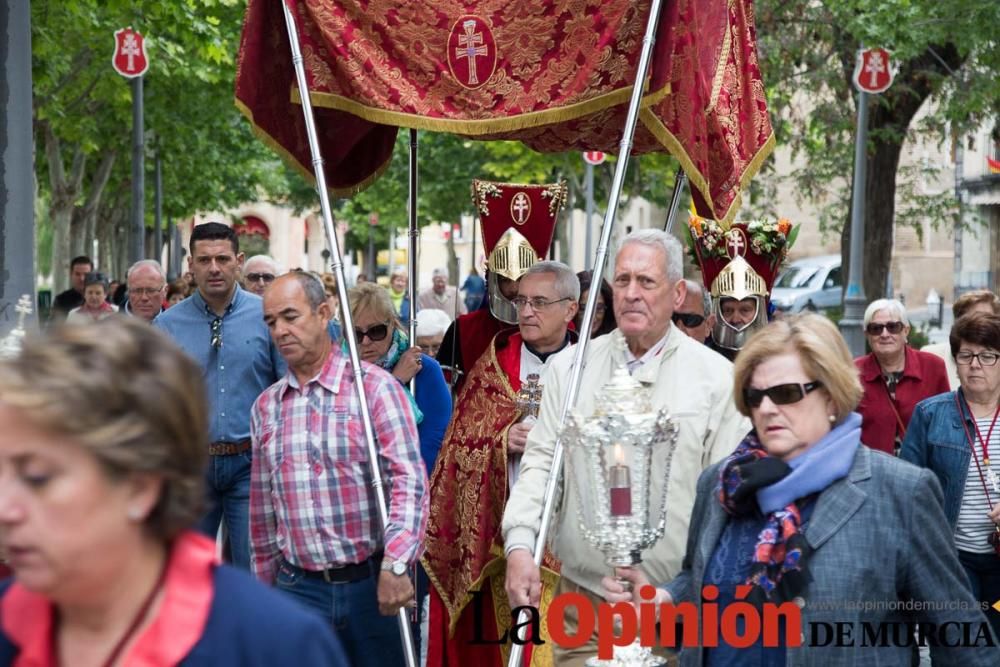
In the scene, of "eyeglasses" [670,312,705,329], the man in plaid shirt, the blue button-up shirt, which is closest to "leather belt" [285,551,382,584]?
the man in plaid shirt

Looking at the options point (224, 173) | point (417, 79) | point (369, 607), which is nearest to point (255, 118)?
point (417, 79)

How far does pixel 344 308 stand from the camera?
6062 mm

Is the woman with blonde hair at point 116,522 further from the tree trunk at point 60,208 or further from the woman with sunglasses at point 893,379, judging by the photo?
the tree trunk at point 60,208

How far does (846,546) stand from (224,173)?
39213 mm

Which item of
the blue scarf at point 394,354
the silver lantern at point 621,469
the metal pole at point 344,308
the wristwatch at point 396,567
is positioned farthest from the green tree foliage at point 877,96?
the silver lantern at point 621,469

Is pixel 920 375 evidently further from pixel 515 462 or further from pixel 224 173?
pixel 224 173

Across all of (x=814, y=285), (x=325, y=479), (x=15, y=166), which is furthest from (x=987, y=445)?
(x=814, y=285)

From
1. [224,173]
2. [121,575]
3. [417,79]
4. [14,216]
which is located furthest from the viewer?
[224,173]

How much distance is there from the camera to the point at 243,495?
279 inches

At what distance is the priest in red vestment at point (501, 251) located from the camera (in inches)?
317

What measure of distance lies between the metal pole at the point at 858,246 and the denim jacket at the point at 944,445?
467 inches

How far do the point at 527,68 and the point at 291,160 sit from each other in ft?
4.23

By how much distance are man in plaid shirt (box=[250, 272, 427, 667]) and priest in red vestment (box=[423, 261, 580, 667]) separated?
1415 millimetres

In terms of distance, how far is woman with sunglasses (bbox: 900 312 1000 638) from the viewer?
6660 millimetres
